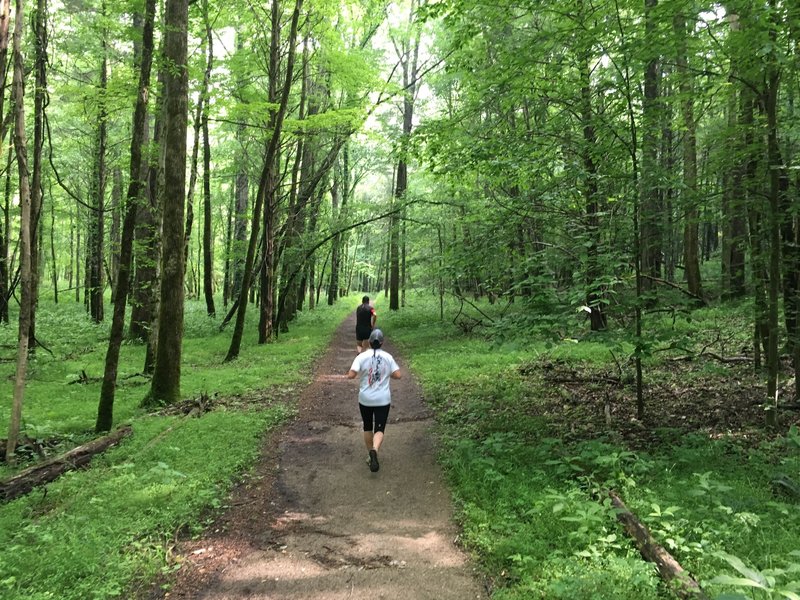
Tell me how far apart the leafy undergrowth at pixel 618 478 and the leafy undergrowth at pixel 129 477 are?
2881mm

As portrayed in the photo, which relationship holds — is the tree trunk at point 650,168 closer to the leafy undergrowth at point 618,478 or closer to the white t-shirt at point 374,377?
the leafy undergrowth at point 618,478

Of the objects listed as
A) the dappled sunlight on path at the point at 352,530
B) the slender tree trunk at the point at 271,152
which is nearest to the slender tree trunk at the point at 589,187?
the dappled sunlight on path at the point at 352,530

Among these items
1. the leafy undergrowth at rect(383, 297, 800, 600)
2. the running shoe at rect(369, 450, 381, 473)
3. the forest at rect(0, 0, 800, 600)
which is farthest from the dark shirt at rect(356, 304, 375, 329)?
the running shoe at rect(369, 450, 381, 473)

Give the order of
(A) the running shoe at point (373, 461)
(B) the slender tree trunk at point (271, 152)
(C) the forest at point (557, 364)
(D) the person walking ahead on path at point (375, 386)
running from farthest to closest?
1. (B) the slender tree trunk at point (271, 152)
2. (D) the person walking ahead on path at point (375, 386)
3. (A) the running shoe at point (373, 461)
4. (C) the forest at point (557, 364)

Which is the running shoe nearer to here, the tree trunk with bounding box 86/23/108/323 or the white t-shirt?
the white t-shirt

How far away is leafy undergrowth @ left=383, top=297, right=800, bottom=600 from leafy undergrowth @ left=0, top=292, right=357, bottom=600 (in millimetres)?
2881

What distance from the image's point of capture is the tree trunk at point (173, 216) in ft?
29.3

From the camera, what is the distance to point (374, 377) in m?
6.54

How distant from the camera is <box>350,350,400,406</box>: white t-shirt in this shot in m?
6.53

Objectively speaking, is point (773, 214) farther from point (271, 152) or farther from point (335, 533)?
point (271, 152)

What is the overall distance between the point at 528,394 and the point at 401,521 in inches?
206

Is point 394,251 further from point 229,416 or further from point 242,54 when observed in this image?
point 229,416

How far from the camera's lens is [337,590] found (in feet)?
12.8

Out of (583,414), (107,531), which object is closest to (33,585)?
(107,531)
